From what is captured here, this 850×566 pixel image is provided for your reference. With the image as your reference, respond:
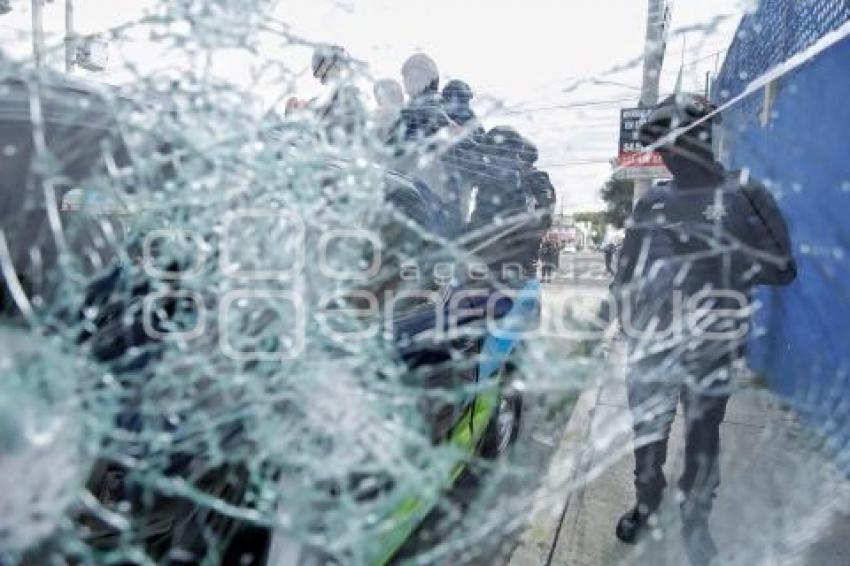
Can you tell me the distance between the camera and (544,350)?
1.75 m

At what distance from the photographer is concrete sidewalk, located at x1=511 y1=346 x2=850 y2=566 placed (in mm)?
2270

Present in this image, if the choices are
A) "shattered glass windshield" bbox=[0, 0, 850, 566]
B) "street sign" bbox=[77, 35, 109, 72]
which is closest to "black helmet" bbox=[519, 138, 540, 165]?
"shattered glass windshield" bbox=[0, 0, 850, 566]

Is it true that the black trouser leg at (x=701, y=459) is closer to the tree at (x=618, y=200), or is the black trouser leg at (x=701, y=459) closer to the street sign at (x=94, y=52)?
the tree at (x=618, y=200)

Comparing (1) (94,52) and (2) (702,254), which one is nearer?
(1) (94,52)

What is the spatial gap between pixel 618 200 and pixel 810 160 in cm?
141

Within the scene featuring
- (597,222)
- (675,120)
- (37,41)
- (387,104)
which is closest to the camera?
(37,41)

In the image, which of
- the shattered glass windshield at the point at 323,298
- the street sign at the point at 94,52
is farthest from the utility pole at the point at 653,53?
the street sign at the point at 94,52

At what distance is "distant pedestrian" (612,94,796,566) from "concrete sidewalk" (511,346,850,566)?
Answer: 0.14 metres

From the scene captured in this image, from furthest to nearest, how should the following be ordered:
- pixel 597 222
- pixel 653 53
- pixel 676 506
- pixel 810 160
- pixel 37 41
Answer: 1. pixel 810 160
2. pixel 676 506
3. pixel 597 222
4. pixel 653 53
5. pixel 37 41

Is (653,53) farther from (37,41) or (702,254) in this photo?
(37,41)

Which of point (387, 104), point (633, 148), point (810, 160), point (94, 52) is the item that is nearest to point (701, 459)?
point (633, 148)

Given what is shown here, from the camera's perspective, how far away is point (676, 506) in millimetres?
2482

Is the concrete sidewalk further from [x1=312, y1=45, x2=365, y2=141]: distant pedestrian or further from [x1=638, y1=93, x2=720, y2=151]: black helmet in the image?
[x1=312, y1=45, x2=365, y2=141]: distant pedestrian

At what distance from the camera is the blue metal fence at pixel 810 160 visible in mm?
2707
